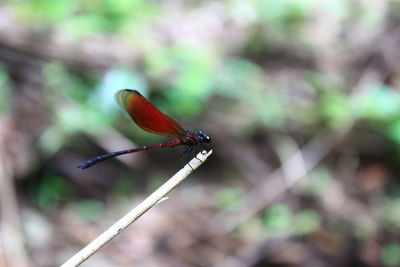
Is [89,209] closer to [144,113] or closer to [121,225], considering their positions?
[144,113]

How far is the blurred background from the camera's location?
2.85 metres

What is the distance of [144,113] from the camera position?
1.63 meters

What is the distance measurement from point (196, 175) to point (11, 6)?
1.72 m

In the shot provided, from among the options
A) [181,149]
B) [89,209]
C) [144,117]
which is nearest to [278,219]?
[181,149]

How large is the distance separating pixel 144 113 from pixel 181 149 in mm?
1555

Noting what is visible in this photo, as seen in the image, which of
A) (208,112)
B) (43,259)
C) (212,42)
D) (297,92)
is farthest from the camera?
(212,42)

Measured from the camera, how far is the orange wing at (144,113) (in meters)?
1.59

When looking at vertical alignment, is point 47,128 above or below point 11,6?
below

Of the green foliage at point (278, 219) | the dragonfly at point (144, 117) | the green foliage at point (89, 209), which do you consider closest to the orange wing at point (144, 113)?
the dragonfly at point (144, 117)

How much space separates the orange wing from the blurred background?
1282mm

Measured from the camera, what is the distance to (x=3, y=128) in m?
2.88

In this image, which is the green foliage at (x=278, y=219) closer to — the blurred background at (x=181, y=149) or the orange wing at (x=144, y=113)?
the blurred background at (x=181, y=149)

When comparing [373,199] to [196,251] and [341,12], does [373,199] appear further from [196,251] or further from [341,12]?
[341,12]

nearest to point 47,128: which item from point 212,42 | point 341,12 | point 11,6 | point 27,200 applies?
point 27,200
